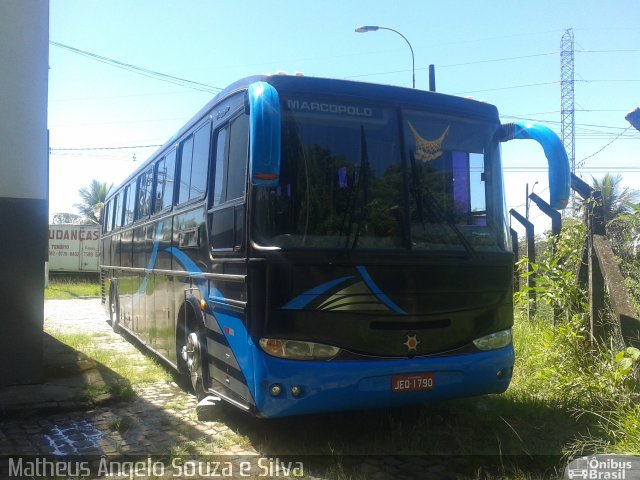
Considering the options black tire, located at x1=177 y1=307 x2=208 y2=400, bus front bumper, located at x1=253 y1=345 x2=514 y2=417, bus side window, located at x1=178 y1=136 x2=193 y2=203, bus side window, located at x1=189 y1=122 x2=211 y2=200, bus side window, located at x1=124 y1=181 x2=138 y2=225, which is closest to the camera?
bus front bumper, located at x1=253 y1=345 x2=514 y2=417

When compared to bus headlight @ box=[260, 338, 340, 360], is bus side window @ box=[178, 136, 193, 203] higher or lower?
higher

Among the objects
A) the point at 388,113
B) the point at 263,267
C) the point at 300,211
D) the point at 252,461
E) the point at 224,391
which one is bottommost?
the point at 252,461

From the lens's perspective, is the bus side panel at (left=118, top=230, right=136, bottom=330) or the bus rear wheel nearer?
the bus rear wheel

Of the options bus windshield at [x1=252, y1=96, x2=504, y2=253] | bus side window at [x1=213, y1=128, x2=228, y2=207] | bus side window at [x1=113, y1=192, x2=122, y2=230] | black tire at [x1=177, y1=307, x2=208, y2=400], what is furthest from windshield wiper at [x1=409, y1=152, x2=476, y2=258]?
bus side window at [x1=113, y1=192, x2=122, y2=230]

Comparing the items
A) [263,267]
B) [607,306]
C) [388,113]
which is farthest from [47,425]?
[607,306]

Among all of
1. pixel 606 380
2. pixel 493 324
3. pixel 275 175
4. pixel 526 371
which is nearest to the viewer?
pixel 275 175

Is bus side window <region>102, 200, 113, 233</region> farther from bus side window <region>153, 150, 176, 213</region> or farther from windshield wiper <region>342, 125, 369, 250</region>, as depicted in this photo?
windshield wiper <region>342, 125, 369, 250</region>

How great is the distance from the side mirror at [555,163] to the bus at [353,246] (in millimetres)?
13

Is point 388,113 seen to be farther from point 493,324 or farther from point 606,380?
point 606,380

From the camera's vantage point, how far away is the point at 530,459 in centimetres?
508

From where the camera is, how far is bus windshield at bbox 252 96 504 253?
16.5ft

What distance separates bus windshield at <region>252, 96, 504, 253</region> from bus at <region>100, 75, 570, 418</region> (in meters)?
0.01

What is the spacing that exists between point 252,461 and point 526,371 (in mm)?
3713

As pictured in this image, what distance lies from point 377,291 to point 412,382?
0.81 m
